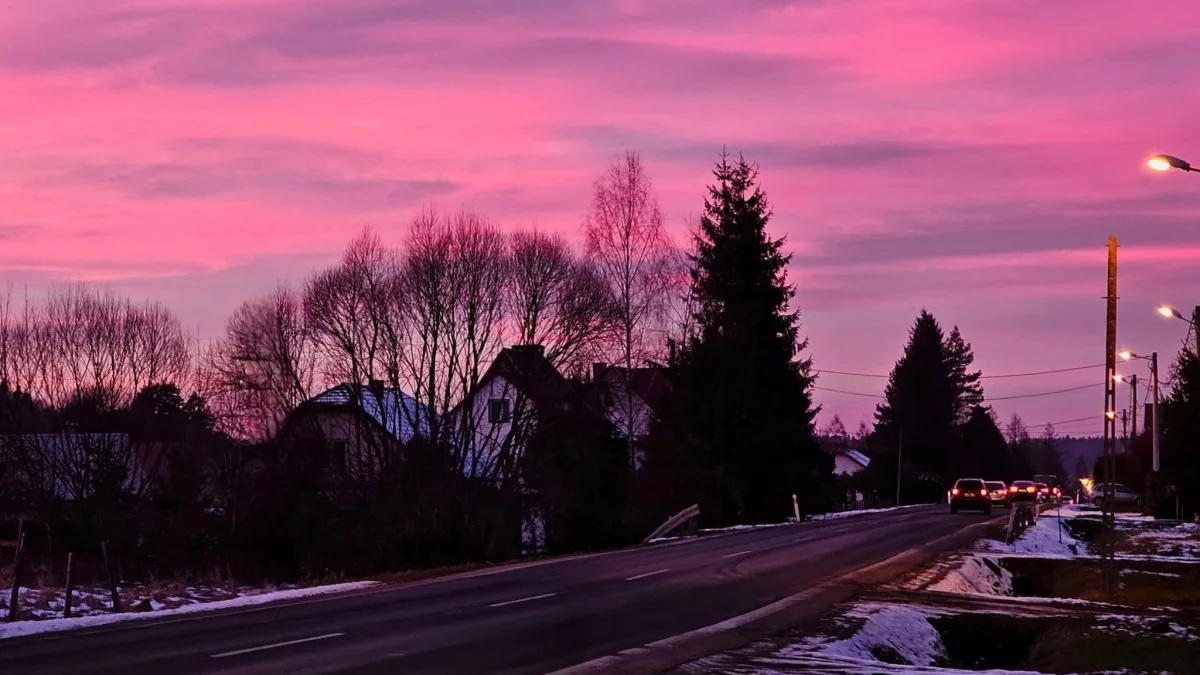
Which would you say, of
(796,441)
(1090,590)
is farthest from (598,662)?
(796,441)


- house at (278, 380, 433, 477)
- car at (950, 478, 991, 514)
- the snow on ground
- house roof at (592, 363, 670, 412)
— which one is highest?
house roof at (592, 363, 670, 412)

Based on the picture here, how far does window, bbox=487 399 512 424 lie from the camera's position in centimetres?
5100

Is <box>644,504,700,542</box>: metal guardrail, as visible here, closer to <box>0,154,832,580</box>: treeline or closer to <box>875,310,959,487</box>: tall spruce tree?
<box>0,154,832,580</box>: treeline

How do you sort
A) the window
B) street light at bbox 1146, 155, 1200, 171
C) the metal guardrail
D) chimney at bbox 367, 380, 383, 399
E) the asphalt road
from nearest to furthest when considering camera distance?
1. the asphalt road
2. street light at bbox 1146, 155, 1200, 171
3. the metal guardrail
4. chimney at bbox 367, 380, 383, 399
5. the window

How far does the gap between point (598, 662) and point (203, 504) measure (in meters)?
37.1

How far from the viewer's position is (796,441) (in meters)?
59.8

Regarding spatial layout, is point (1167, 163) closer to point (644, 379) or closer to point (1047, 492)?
point (644, 379)

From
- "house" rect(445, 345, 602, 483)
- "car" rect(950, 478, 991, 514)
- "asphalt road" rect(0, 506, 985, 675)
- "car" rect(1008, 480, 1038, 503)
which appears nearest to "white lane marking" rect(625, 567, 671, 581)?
"asphalt road" rect(0, 506, 985, 675)

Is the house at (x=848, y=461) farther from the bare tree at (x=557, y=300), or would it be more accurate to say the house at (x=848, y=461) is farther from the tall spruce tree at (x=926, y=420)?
the bare tree at (x=557, y=300)

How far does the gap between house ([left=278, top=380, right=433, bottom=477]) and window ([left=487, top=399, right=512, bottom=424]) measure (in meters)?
2.66

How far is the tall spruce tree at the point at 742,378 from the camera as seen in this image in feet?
188

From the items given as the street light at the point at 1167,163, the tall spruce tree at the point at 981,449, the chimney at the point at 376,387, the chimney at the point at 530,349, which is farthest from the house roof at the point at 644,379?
the tall spruce tree at the point at 981,449

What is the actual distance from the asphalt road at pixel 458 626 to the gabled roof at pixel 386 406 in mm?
21132

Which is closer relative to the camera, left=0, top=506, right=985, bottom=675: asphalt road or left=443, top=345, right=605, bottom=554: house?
left=0, top=506, right=985, bottom=675: asphalt road
